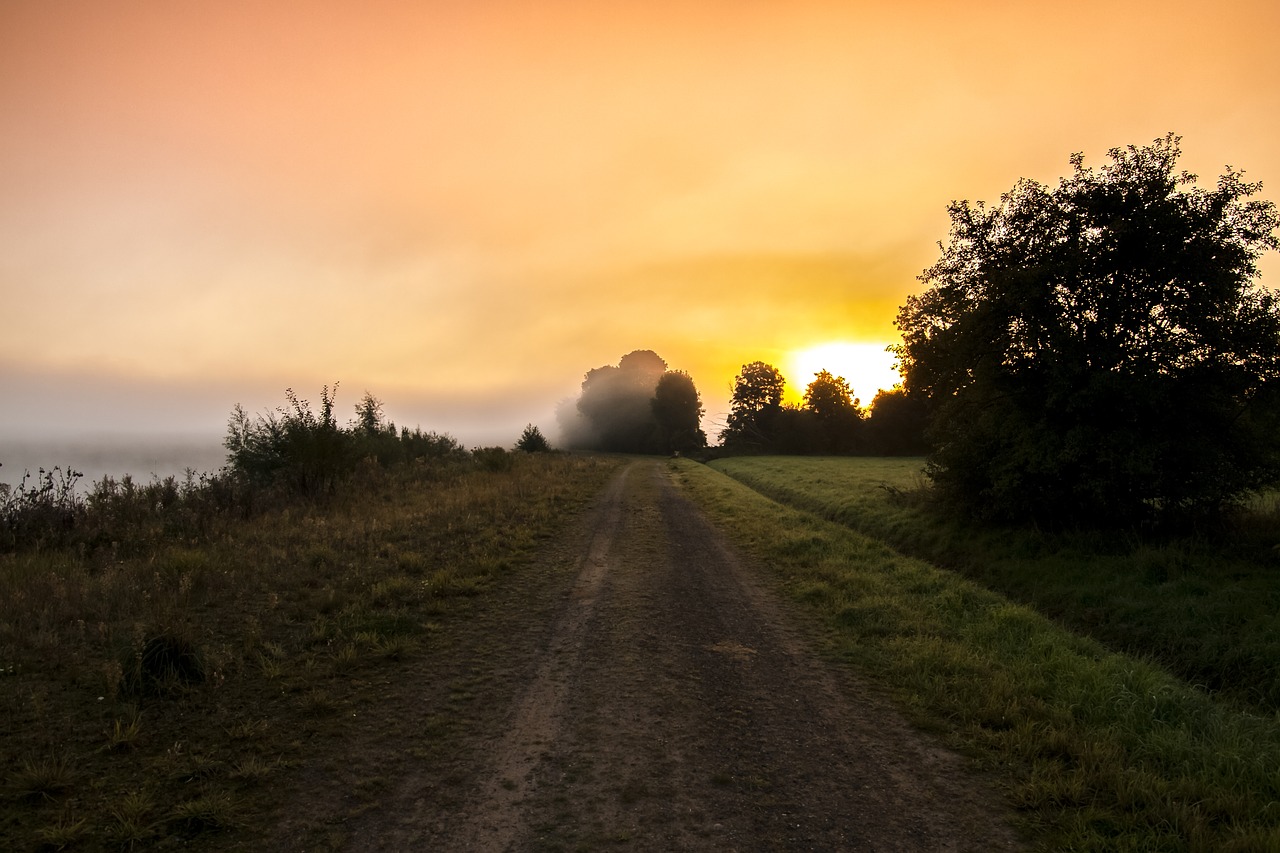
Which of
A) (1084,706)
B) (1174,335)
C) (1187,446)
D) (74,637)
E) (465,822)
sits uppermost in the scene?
(1174,335)

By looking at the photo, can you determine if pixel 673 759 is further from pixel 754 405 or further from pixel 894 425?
pixel 754 405

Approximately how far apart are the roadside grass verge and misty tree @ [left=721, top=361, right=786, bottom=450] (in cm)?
6612

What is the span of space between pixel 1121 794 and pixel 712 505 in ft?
60.6

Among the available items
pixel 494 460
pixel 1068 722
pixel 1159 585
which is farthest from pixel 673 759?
pixel 494 460

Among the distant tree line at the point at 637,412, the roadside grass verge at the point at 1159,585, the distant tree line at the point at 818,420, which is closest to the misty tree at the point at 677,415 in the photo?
the distant tree line at the point at 637,412

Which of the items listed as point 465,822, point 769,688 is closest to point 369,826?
point 465,822

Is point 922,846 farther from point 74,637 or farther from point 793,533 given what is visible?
point 793,533

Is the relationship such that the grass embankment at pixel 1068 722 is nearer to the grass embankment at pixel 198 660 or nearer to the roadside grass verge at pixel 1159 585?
the roadside grass verge at pixel 1159 585

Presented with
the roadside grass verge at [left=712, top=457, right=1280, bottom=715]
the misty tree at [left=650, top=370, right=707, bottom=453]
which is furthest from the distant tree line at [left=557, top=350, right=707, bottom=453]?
the roadside grass verge at [left=712, top=457, right=1280, bottom=715]

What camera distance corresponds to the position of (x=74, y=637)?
7.06m

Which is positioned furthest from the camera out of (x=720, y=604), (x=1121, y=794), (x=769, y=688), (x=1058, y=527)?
(x=1058, y=527)

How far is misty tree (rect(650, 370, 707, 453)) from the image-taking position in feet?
282

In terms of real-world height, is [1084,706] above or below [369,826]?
below

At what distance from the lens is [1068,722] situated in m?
5.99
